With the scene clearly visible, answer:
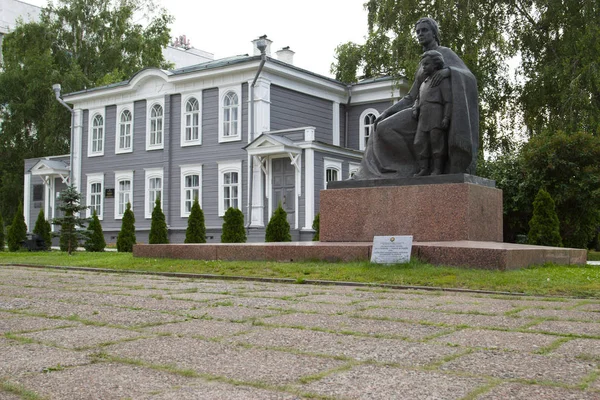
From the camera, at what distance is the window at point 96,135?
3070cm

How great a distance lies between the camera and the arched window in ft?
97.2

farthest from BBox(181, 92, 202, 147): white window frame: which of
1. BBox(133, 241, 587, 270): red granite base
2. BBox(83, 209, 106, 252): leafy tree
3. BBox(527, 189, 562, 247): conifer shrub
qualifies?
BBox(527, 189, 562, 247): conifer shrub

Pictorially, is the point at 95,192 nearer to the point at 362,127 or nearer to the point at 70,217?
the point at 70,217

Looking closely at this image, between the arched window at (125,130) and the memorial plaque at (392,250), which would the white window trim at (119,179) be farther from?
the memorial plaque at (392,250)

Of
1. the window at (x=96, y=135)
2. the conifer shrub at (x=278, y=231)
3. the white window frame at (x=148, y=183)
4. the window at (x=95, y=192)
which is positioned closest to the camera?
A: the conifer shrub at (x=278, y=231)

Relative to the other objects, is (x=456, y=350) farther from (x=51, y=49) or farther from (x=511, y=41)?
(x=51, y=49)

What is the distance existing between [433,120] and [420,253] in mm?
2591

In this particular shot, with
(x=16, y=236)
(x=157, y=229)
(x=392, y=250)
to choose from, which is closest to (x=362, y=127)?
(x=157, y=229)

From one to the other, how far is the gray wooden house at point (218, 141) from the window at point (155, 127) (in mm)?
42

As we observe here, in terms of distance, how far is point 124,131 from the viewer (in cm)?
2977

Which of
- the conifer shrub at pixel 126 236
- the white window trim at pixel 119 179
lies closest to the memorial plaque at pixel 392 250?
Answer: the conifer shrub at pixel 126 236

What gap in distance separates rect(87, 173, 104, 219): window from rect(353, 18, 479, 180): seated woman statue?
2070 centimetres

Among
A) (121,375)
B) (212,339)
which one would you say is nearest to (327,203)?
(212,339)

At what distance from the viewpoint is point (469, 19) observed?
23.4 meters
